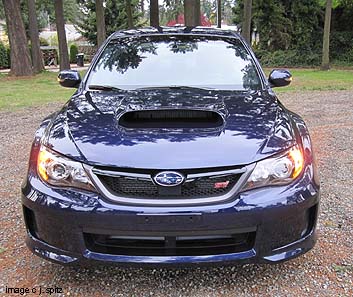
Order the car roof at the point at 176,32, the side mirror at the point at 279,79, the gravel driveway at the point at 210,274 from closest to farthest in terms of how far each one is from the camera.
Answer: the gravel driveway at the point at 210,274 → the side mirror at the point at 279,79 → the car roof at the point at 176,32

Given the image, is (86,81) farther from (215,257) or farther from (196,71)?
A: (215,257)

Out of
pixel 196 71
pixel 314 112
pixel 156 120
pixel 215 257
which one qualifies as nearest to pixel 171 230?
pixel 215 257

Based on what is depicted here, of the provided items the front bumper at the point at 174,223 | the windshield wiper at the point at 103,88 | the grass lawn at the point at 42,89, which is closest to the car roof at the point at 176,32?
the windshield wiper at the point at 103,88

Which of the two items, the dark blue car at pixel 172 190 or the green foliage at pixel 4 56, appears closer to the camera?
the dark blue car at pixel 172 190

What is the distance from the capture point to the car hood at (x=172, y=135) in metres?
2.19

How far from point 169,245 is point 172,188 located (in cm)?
33

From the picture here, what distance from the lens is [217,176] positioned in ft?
7.07

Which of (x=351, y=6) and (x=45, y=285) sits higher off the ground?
(x=351, y=6)

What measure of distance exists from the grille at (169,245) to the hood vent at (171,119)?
690mm

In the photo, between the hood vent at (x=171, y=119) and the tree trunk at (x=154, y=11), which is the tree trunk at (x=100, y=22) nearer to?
the tree trunk at (x=154, y=11)

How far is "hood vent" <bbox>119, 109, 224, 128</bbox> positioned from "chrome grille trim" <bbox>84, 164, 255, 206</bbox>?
17.3 inches

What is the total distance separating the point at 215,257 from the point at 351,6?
79.4 feet

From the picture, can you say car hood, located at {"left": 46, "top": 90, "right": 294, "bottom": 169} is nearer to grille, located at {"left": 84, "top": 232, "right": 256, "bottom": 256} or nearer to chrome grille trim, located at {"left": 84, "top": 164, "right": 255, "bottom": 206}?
chrome grille trim, located at {"left": 84, "top": 164, "right": 255, "bottom": 206}

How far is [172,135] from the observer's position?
2369mm
